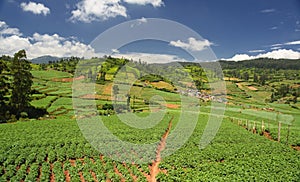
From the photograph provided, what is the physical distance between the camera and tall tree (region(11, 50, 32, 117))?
41188mm

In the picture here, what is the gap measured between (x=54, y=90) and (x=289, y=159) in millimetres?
62964

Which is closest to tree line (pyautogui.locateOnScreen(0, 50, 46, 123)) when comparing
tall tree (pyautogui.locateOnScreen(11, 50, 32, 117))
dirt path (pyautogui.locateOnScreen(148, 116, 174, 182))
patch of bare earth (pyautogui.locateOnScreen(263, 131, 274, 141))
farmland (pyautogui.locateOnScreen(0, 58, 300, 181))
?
tall tree (pyautogui.locateOnScreen(11, 50, 32, 117))

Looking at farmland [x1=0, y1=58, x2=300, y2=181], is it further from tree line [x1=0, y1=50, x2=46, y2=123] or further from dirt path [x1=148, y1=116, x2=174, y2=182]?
tree line [x1=0, y1=50, x2=46, y2=123]

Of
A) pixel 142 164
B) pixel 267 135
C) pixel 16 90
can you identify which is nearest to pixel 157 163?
pixel 142 164

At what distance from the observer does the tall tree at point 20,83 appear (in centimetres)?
4119

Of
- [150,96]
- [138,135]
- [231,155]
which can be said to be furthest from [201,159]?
[150,96]

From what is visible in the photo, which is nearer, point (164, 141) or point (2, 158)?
point (2, 158)

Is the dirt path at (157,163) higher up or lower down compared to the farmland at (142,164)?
lower down

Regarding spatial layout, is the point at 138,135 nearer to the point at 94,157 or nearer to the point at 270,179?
the point at 94,157

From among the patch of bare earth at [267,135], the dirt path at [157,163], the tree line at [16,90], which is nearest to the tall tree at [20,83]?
the tree line at [16,90]

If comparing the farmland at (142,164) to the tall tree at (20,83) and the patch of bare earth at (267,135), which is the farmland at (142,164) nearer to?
the patch of bare earth at (267,135)

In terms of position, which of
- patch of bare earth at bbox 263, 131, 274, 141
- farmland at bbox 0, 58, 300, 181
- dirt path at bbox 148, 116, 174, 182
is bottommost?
patch of bare earth at bbox 263, 131, 274, 141

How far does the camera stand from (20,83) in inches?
1654

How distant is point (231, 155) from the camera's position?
18344 millimetres
